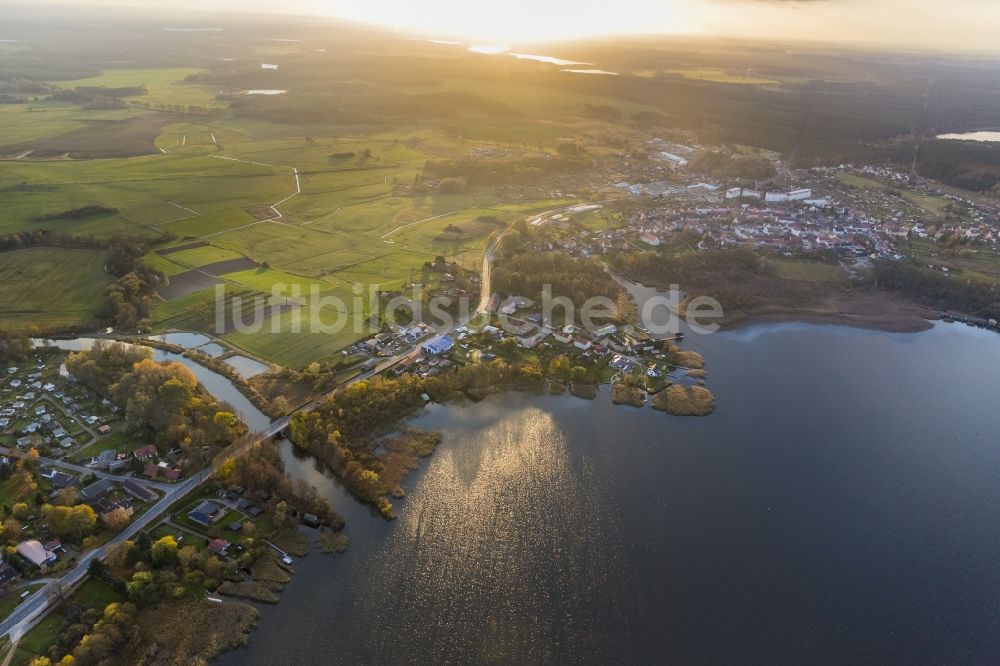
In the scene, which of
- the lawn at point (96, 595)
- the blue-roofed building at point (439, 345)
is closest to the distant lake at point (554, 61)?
the blue-roofed building at point (439, 345)

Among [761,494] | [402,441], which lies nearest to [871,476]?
[761,494]

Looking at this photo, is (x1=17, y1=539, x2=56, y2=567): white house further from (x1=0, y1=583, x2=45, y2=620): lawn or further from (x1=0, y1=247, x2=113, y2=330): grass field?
(x1=0, y1=247, x2=113, y2=330): grass field

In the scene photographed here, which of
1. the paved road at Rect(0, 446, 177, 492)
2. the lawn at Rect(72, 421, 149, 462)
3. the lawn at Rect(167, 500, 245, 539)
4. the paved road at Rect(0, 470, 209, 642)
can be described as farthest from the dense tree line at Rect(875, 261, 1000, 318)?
the lawn at Rect(72, 421, 149, 462)

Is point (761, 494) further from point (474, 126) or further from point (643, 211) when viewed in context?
point (474, 126)

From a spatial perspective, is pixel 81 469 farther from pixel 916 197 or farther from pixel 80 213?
pixel 916 197

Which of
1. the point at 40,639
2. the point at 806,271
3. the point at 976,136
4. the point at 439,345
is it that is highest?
the point at 976,136

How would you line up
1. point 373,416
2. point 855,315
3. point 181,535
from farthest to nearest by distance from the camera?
point 855,315, point 373,416, point 181,535

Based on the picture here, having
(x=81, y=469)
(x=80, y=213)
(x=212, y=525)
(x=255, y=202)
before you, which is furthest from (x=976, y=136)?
(x=81, y=469)
